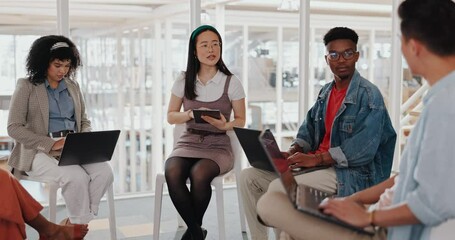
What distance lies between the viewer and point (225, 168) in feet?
9.36

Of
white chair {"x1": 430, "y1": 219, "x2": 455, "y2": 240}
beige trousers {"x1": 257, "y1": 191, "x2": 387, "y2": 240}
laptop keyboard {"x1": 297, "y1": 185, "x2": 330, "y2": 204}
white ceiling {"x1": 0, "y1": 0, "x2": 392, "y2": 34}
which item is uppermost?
white ceiling {"x1": 0, "y1": 0, "x2": 392, "y2": 34}

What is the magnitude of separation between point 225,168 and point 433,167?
162cm

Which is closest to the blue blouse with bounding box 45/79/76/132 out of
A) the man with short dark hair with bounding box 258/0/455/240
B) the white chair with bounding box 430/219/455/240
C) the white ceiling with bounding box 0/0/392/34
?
the white ceiling with bounding box 0/0/392/34

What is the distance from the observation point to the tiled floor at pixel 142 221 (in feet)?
10.3

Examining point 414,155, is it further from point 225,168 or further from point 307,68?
point 307,68

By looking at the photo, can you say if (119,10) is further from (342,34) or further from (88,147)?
(342,34)

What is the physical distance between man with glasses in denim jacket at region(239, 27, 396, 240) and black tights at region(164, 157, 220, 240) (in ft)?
0.66

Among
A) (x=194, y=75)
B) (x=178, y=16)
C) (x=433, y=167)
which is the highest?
(x=178, y=16)

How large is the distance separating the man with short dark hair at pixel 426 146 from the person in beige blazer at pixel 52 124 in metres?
1.57

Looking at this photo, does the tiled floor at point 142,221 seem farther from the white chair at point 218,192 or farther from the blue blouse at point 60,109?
the blue blouse at point 60,109

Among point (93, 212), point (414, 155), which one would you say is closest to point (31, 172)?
point (93, 212)

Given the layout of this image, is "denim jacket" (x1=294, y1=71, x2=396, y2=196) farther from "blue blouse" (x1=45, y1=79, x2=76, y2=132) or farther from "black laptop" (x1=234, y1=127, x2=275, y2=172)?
"blue blouse" (x1=45, y1=79, x2=76, y2=132)

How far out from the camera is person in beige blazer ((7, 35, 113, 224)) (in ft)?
8.75

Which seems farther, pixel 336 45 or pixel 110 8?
pixel 110 8
